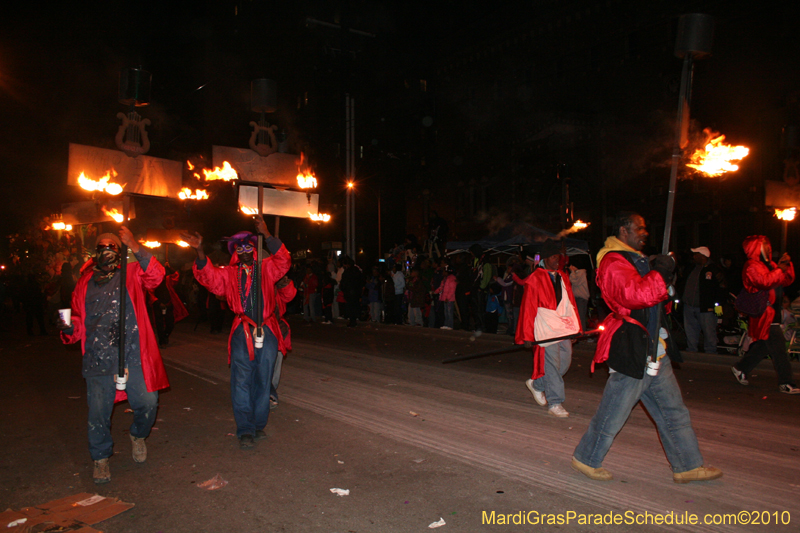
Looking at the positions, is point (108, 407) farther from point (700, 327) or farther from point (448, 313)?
point (448, 313)

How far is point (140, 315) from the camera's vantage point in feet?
15.1

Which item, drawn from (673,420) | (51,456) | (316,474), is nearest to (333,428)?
(316,474)

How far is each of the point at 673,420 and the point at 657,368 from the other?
399mm

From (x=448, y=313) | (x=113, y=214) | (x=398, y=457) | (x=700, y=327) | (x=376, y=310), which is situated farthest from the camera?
(x=376, y=310)

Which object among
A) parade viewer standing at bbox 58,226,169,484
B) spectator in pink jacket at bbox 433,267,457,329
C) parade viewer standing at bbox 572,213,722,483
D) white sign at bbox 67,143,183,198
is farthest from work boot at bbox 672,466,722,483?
white sign at bbox 67,143,183,198

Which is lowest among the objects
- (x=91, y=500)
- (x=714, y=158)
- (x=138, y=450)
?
(x=91, y=500)

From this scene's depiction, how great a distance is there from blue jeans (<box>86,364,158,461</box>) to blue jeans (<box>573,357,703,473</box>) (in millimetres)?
3442

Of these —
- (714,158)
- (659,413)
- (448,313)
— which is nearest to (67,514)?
(659,413)

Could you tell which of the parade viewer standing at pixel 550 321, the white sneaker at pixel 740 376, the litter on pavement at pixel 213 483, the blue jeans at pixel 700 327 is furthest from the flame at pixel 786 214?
the litter on pavement at pixel 213 483

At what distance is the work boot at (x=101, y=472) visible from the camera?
13.8 ft

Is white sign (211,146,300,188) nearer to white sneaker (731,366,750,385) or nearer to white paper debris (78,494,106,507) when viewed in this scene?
white sneaker (731,366,750,385)

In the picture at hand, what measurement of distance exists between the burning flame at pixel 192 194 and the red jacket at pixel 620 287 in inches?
675

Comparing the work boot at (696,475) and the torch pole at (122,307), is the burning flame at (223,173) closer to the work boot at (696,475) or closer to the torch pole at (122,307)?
the torch pole at (122,307)

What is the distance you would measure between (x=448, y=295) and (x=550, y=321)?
877 cm
